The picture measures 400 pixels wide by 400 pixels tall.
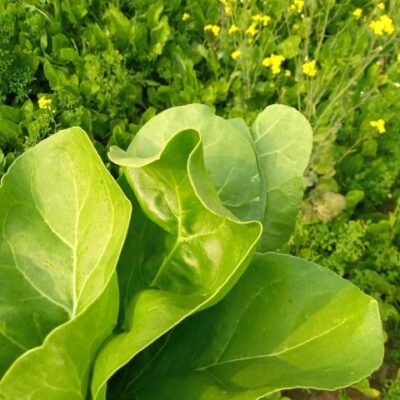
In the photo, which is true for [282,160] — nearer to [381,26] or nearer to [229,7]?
[381,26]

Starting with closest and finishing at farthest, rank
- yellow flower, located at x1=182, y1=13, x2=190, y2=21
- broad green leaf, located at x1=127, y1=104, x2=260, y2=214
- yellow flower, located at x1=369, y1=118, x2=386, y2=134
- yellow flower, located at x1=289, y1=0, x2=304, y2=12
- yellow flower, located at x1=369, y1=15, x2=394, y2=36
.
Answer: broad green leaf, located at x1=127, y1=104, x2=260, y2=214
yellow flower, located at x1=369, y1=15, x2=394, y2=36
yellow flower, located at x1=369, y1=118, x2=386, y2=134
yellow flower, located at x1=289, y1=0, x2=304, y2=12
yellow flower, located at x1=182, y1=13, x2=190, y2=21

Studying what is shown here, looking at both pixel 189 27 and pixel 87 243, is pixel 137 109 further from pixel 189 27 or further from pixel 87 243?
pixel 87 243

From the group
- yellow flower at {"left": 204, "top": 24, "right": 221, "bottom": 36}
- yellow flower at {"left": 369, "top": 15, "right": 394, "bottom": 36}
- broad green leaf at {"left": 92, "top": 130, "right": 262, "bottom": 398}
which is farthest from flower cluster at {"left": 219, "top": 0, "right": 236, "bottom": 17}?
broad green leaf at {"left": 92, "top": 130, "right": 262, "bottom": 398}

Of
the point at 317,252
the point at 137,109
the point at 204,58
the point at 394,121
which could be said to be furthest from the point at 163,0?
the point at 317,252

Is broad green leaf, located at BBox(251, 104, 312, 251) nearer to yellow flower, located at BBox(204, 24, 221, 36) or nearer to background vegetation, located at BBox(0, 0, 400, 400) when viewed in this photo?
background vegetation, located at BBox(0, 0, 400, 400)

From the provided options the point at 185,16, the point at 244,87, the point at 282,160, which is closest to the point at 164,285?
the point at 282,160

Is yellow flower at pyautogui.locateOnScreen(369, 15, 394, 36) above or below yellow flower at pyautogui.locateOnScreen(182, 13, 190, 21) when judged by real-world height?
above

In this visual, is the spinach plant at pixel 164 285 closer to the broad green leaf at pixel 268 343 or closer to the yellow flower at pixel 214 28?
the broad green leaf at pixel 268 343

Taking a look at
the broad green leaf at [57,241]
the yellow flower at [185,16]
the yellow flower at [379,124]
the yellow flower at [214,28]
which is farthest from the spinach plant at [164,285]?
the yellow flower at [185,16]
